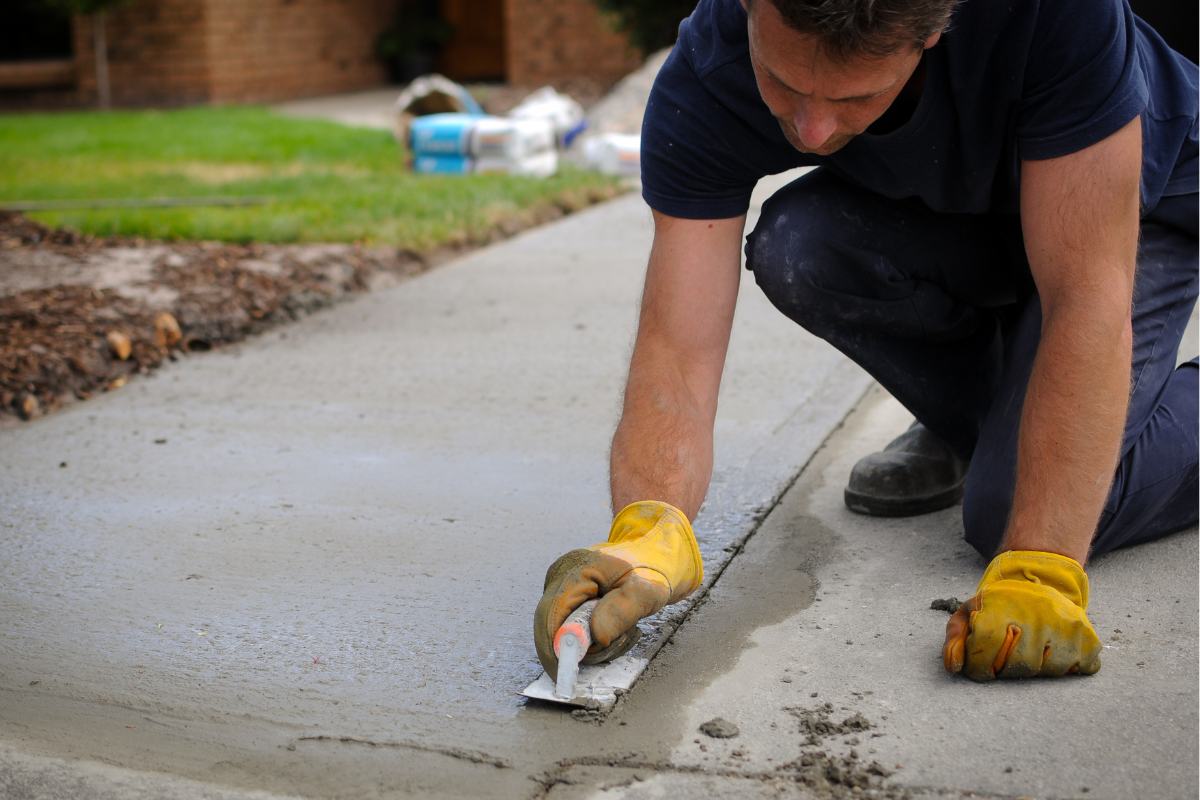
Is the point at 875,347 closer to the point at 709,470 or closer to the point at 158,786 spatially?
the point at 709,470

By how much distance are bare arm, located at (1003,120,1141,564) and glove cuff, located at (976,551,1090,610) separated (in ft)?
0.07

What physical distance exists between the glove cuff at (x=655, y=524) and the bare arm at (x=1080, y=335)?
484 mm

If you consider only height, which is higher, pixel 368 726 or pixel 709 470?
pixel 709 470

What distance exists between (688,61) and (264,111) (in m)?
11.2

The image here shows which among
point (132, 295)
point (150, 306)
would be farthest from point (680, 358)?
point (132, 295)

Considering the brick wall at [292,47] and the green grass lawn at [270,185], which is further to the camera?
the brick wall at [292,47]

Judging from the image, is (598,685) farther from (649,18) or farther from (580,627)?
(649,18)

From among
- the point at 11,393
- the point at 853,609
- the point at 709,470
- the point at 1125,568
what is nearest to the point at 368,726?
the point at 709,470

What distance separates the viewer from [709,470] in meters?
2.07

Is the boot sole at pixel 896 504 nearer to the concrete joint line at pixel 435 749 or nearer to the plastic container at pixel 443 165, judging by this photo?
the concrete joint line at pixel 435 749

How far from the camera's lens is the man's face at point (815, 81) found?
1664 millimetres

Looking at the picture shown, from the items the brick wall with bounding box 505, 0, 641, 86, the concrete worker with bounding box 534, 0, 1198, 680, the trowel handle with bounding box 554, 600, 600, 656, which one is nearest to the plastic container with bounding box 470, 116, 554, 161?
the concrete worker with bounding box 534, 0, 1198, 680

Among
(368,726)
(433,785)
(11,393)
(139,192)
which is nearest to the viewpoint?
(433,785)

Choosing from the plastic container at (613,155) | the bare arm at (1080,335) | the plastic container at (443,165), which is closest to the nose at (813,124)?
the bare arm at (1080,335)
